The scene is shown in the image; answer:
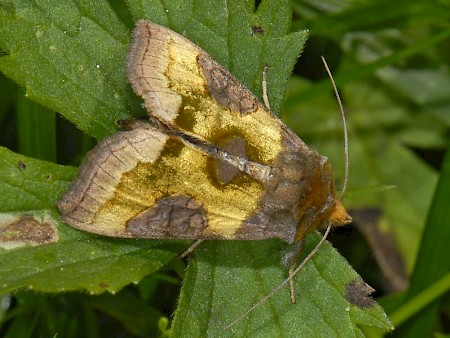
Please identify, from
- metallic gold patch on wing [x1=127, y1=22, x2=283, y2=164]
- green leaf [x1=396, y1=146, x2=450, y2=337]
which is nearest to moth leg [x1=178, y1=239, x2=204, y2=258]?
metallic gold patch on wing [x1=127, y1=22, x2=283, y2=164]

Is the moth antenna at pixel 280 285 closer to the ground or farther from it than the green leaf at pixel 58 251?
closer to the ground

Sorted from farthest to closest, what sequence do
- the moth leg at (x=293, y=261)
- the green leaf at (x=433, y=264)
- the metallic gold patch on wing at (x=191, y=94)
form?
the green leaf at (x=433, y=264), the moth leg at (x=293, y=261), the metallic gold patch on wing at (x=191, y=94)

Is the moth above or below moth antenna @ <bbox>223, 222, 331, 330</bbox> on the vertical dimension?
above

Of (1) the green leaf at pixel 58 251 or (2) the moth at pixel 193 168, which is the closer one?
(1) the green leaf at pixel 58 251

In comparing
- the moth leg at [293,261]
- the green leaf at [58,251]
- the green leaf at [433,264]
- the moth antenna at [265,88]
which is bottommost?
the green leaf at [433,264]

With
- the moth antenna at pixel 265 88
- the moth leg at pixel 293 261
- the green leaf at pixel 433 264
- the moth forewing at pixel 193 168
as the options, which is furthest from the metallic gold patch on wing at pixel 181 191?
the green leaf at pixel 433 264

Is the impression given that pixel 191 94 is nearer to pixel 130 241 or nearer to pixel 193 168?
pixel 193 168

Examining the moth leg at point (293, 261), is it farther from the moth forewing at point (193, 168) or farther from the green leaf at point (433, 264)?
the green leaf at point (433, 264)

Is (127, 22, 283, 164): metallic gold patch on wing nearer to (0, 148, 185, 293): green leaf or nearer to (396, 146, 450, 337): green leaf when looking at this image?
(0, 148, 185, 293): green leaf
